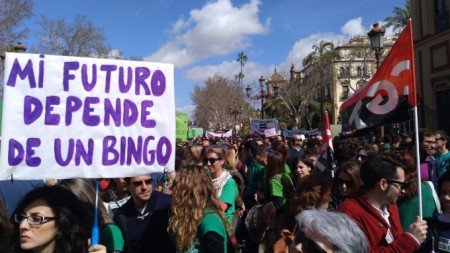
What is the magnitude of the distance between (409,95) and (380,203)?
1.16 metres

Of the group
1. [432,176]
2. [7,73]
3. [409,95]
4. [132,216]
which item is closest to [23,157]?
[7,73]

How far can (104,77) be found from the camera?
3.07 meters

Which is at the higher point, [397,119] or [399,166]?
[397,119]

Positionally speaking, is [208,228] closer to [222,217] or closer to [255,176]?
[222,217]

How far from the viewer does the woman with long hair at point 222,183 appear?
486cm

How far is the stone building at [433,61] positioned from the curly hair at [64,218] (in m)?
20.1

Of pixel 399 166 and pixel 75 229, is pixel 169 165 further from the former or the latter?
pixel 399 166

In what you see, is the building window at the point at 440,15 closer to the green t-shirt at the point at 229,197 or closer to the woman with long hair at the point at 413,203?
the woman with long hair at the point at 413,203

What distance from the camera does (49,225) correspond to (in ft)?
8.21

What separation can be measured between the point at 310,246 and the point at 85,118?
1760 mm

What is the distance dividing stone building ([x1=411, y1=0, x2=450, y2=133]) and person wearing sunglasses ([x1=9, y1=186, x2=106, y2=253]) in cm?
2015

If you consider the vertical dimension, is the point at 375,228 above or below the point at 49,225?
below

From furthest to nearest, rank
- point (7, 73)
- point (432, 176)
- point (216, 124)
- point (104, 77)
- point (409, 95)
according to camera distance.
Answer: point (216, 124), point (432, 176), point (409, 95), point (104, 77), point (7, 73)

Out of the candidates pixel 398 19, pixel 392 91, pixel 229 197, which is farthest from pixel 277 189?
pixel 398 19
